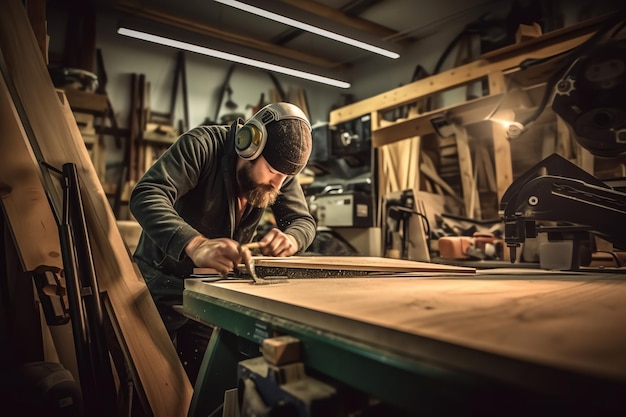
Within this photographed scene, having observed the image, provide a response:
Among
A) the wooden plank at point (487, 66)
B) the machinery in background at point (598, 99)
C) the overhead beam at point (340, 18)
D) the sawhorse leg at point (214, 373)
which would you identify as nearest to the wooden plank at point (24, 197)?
the sawhorse leg at point (214, 373)

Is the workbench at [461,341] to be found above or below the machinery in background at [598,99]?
below

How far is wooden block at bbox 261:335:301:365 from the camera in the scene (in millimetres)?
589

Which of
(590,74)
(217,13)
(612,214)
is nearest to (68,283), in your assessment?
(612,214)

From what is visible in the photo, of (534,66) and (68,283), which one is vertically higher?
(534,66)

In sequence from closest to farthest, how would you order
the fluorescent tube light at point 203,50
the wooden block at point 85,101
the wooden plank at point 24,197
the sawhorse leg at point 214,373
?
the sawhorse leg at point 214,373
the wooden plank at point 24,197
the wooden block at point 85,101
the fluorescent tube light at point 203,50

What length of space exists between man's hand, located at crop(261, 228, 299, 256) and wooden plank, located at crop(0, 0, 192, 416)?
452 mm

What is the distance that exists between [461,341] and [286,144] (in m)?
1.21

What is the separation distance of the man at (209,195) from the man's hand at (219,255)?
97mm

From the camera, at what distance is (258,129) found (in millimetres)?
1524

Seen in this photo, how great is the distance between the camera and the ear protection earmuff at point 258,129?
4.99 ft

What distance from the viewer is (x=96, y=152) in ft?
14.9

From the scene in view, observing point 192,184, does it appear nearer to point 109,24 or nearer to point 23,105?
point 23,105

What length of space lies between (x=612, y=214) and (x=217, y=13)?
5.34 metres

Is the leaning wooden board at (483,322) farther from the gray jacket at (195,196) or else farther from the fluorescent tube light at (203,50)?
the fluorescent tube light at (203,50)
